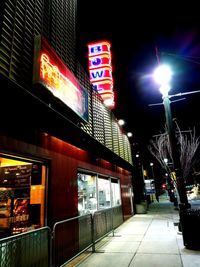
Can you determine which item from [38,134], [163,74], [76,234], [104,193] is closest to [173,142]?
[163,74]

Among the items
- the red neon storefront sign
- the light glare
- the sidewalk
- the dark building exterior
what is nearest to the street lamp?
the light glare

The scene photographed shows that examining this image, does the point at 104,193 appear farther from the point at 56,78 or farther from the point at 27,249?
the point at 27,249

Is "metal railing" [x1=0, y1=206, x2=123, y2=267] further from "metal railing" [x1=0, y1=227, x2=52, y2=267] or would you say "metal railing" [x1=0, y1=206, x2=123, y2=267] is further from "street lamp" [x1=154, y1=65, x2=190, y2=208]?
"street lamp" [x1=154, y1=65, x2=190, y2=208]

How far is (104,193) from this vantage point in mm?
11320

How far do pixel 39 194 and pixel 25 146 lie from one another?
178 cm

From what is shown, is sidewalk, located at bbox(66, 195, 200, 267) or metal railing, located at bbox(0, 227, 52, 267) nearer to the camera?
metal railing, located at bbox(0, 227, 52, 267)

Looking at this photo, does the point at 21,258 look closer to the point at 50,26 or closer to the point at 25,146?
the point at 25,146

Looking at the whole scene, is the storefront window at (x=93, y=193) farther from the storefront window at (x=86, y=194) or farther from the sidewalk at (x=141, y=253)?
the sidewalk at (x=141, y=253)

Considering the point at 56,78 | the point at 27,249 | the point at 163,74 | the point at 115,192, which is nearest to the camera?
the point at 27,249

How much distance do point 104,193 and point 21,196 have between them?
5.13m

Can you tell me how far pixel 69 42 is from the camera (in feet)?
29.1

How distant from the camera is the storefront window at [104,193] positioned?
34.8 feet

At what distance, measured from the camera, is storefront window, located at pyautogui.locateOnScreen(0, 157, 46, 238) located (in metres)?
6.38

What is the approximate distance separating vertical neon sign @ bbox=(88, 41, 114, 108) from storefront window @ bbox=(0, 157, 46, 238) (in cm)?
741
